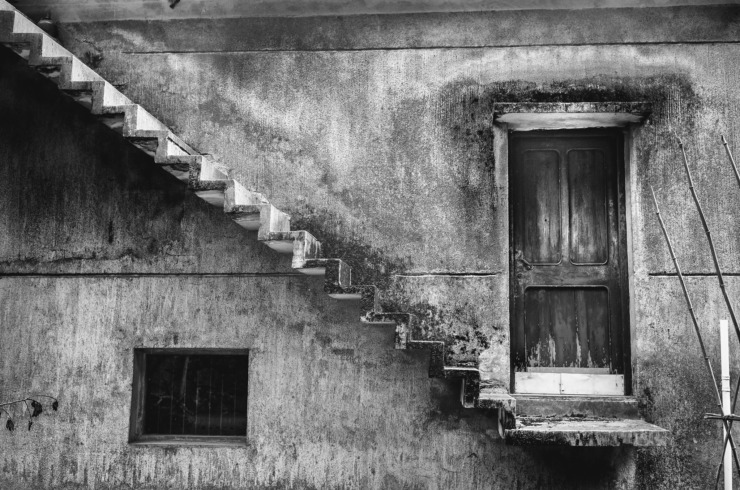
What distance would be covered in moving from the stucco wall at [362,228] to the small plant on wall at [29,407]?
7.3 inches

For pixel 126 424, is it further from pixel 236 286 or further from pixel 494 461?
pixel 494 461

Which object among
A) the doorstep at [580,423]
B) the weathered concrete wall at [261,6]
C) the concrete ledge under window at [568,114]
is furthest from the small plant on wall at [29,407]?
the concrete ledge under window at [568,114]

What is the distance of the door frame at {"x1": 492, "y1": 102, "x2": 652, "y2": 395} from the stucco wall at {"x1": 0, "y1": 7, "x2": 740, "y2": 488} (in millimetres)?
99

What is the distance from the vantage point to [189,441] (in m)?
Result: 7.76

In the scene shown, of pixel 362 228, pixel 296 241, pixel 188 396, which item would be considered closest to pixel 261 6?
pixel 362 228

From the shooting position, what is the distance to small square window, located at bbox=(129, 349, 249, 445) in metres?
7.82

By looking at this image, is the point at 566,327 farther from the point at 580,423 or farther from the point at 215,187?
the point at 215,187

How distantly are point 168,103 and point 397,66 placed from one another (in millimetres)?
2632

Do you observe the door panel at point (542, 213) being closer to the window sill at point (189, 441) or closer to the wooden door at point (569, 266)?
the wooden door at point (569, 266)

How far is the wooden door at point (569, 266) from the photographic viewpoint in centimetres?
764

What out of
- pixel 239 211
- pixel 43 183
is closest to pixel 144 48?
pixel 43 183

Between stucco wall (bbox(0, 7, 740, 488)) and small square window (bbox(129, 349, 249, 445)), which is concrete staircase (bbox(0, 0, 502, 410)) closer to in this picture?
stucco wall (bbox(0, 7, 740, 488))

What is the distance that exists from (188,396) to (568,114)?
5.14 m

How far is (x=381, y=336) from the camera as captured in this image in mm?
7594
